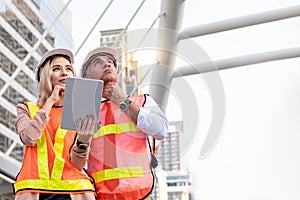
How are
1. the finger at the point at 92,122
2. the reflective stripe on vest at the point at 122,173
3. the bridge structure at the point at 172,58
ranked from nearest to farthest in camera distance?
the finger at the point at 92,122, the reflective stripe on vest at the point at 122,173, the bridge structure at the point at 172,58

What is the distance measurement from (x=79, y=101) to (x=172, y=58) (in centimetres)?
42

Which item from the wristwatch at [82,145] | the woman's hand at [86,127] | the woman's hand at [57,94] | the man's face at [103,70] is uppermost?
the man's face at [103,70]

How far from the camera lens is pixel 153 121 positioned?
1.50 m

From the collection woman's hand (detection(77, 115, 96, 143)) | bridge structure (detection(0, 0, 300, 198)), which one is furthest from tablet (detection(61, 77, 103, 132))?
bridge structure (detection(0, 0, 300, 198))

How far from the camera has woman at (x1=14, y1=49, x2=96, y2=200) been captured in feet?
4.53

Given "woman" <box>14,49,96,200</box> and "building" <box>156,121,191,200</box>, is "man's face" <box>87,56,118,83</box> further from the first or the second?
"building" <box>156,121,191,200</box>

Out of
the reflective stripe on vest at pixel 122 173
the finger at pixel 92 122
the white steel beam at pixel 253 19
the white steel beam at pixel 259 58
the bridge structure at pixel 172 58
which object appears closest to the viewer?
the finger at pixel 92 122

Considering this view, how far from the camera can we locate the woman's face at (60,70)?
1527 mm

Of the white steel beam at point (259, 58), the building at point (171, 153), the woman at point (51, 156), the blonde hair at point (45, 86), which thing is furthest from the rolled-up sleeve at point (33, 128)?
the white steel beam at point (259, 58)

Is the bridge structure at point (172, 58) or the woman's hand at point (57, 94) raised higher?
the bridge structure at point (172, 58)

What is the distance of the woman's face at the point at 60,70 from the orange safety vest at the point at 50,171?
0.14 meters

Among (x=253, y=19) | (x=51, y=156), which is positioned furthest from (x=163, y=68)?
(x=253, y=19)

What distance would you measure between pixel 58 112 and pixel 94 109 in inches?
8.7

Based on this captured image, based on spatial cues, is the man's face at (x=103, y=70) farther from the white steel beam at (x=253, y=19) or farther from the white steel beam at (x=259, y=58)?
the white steel beam at (x=259, y=58)
